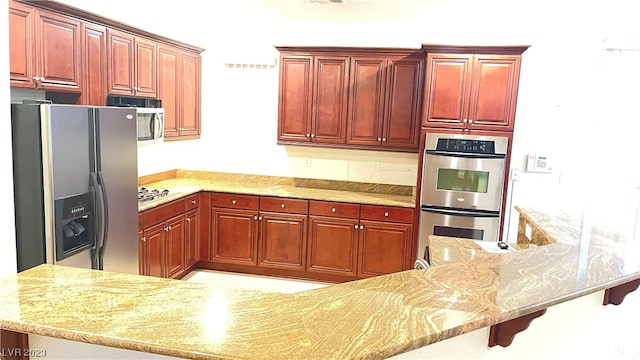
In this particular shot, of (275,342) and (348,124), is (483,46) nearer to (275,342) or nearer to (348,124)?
(348,124)

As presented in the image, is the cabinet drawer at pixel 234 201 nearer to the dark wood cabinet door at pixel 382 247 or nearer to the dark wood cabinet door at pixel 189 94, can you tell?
the dark wood cabinet door at pixel 189 94

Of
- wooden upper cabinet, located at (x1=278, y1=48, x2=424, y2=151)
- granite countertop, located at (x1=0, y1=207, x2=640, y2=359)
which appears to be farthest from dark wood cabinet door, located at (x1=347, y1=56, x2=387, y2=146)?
granite countertop, located at (x1=0, y1=207, x2=640, y2=359)

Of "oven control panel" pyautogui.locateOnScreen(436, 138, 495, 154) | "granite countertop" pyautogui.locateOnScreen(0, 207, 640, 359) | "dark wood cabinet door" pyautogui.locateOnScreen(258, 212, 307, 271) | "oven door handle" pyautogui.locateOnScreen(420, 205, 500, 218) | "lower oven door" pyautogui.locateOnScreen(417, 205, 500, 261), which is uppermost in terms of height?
"oven control panel" pyautogui.locateOnScreen(436, 138, 495, 154)

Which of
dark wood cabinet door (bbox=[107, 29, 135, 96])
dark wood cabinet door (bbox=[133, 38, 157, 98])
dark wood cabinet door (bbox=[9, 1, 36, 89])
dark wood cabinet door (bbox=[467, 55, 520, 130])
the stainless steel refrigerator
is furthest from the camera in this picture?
dark wood cabinet door (bbox=[467, 55, 520, 130])

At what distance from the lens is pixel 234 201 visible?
4586 millimetres

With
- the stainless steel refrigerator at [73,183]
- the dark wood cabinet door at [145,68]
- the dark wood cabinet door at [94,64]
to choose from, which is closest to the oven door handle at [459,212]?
the stainless steel refrigerator at [73,183]

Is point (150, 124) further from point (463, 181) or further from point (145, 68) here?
point (463, 181)

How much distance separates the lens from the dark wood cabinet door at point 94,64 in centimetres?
325

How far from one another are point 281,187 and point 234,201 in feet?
1.92

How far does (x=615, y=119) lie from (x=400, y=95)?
6.82 ft

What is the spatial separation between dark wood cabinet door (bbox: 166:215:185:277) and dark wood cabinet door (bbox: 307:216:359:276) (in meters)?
1.22

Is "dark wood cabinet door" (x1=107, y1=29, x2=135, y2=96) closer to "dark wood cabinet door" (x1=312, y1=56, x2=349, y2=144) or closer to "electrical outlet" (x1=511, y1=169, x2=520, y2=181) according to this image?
"dark wood cabinet door" (x1=312, y1=56, x2=349, y2=144)

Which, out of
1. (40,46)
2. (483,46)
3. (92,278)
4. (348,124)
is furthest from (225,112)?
(92,278)

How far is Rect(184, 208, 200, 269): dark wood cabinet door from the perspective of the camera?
4379mm
